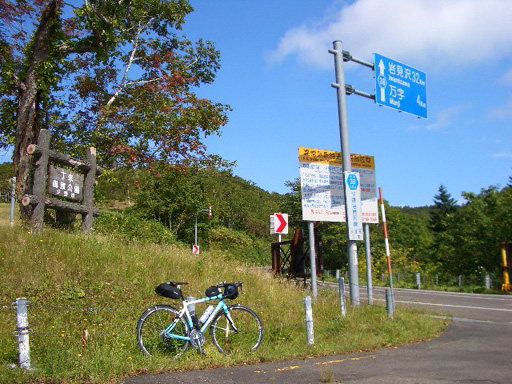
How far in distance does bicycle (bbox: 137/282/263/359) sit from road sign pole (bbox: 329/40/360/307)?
143 inches

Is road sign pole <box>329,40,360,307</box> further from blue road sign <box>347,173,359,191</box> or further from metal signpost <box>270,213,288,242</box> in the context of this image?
metal signpost <box>270,213,288,242</box>

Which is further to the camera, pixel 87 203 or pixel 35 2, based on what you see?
pixel 35 2

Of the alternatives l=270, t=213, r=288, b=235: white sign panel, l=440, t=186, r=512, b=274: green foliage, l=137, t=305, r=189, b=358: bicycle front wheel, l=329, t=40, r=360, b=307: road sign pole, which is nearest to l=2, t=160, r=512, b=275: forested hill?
l=440, t=186, r=512, b=274: green foliage

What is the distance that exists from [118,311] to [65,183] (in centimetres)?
423

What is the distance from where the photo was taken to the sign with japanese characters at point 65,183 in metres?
10.1

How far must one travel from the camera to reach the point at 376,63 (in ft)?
38.6

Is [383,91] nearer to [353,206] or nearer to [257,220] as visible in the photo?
[353,206]

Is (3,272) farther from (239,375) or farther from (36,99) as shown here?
(36,99)

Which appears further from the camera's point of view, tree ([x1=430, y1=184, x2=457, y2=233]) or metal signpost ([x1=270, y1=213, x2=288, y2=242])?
tree ([x1=430, y1=184, x2=457, y2=233])

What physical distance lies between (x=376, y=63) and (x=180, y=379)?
9184 millimetres

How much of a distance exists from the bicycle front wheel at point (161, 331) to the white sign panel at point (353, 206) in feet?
16.1

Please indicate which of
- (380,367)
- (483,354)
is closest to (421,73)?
(483,354)

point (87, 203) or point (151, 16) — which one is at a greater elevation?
point (151, 16)

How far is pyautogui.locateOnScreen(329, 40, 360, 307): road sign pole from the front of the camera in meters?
10.3
